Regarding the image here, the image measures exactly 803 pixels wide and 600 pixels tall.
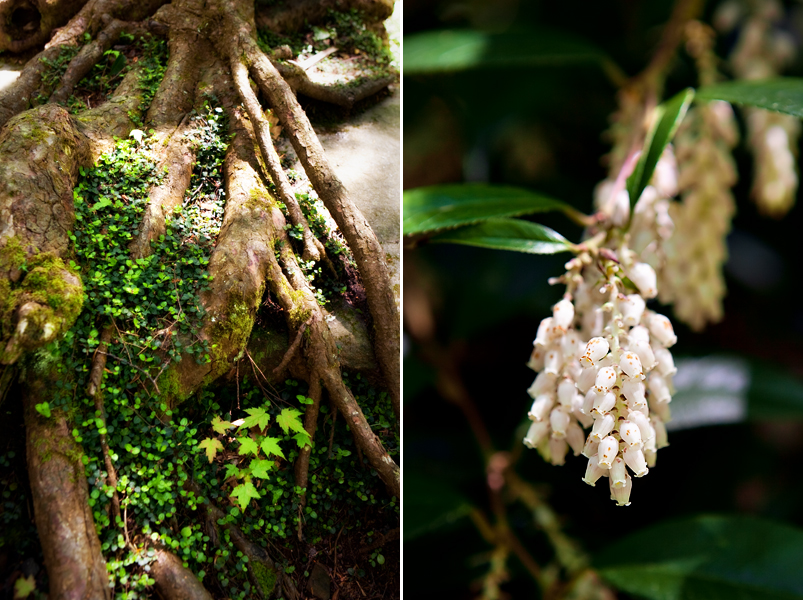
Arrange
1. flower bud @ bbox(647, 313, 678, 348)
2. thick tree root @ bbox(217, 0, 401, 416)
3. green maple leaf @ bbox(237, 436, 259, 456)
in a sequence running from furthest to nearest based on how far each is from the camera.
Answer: thick tree root @ bbox(217, 0, 401, 416) → green maple leaf @ bbox(237, 436, 259, 456) → flower bud @ bbox(647, 313, 678, 348)

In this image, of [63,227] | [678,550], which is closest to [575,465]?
[678,550]

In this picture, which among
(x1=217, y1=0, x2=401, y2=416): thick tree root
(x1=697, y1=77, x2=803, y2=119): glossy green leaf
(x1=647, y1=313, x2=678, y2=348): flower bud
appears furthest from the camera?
(x1=217, y1=0, x2=401, y2=416): thick tree root

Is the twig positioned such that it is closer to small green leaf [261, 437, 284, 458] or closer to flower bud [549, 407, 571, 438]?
small green leaf [261, 437, 284, 458]

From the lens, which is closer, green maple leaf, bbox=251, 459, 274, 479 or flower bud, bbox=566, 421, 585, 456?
flower bud, bbox=566, 421, 585, 456

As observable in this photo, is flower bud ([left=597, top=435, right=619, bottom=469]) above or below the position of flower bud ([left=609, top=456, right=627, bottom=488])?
above

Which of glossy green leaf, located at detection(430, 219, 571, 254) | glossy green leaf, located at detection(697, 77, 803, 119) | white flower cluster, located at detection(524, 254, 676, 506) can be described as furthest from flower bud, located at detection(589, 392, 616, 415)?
glossy green leaf, located at detection(697, 77, 803, 119)

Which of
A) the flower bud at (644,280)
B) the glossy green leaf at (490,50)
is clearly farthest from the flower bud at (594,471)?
the glossy green leaf at (490,50)

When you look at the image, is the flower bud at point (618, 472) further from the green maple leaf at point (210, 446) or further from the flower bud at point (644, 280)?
the green maple leaf at point (210, 446)
